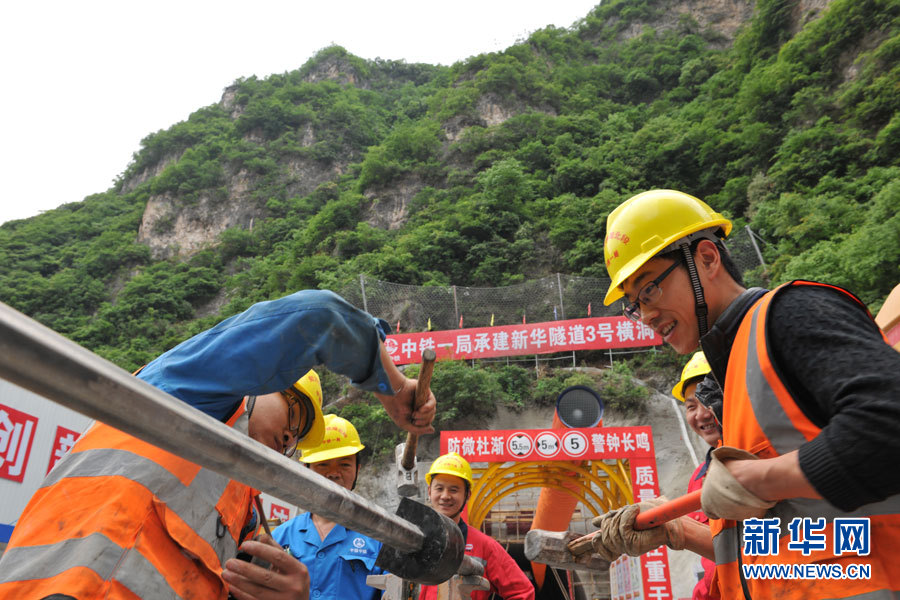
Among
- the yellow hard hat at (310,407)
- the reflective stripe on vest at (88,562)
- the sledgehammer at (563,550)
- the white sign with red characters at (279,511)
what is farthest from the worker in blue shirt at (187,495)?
the white sign with red characters at (279,511)

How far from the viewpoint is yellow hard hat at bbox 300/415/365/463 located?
3.94m

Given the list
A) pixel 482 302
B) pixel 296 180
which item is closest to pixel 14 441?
pixel 482 302

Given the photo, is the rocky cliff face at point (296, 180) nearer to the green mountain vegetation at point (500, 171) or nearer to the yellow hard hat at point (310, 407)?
the green mountain vegetation at point (500, 171)

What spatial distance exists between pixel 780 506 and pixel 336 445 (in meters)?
3.17

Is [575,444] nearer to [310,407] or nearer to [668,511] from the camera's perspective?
[668,511]

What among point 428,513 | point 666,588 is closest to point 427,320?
point 666,588

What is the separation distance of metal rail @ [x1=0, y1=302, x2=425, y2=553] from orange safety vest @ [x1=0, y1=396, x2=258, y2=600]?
1.40 ft

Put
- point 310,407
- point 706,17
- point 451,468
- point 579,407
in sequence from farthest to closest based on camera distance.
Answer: point 706,17 < point 579,407 < point 451,468 < point 310,407

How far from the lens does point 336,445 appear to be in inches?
159

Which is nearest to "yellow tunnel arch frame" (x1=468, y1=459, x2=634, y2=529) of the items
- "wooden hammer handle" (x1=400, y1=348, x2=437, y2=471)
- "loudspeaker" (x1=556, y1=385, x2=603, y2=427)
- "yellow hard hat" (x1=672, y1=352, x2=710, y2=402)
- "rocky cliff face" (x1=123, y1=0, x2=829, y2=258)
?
"loudspeaker" (x1=556, y1=385, x2=603, y2=427)

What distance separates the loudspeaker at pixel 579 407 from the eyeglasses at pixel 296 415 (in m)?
6.19

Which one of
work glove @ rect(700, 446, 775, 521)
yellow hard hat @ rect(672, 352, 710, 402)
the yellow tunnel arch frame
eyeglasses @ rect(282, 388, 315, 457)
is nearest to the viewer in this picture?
work glove @ rect(700, 446, 775, 521)

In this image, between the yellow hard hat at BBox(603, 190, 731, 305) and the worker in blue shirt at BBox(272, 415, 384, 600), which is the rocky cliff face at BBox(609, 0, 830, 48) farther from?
the worker in blue shirt at BBox(272, 415, 384, 600)

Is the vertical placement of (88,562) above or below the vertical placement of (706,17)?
below
